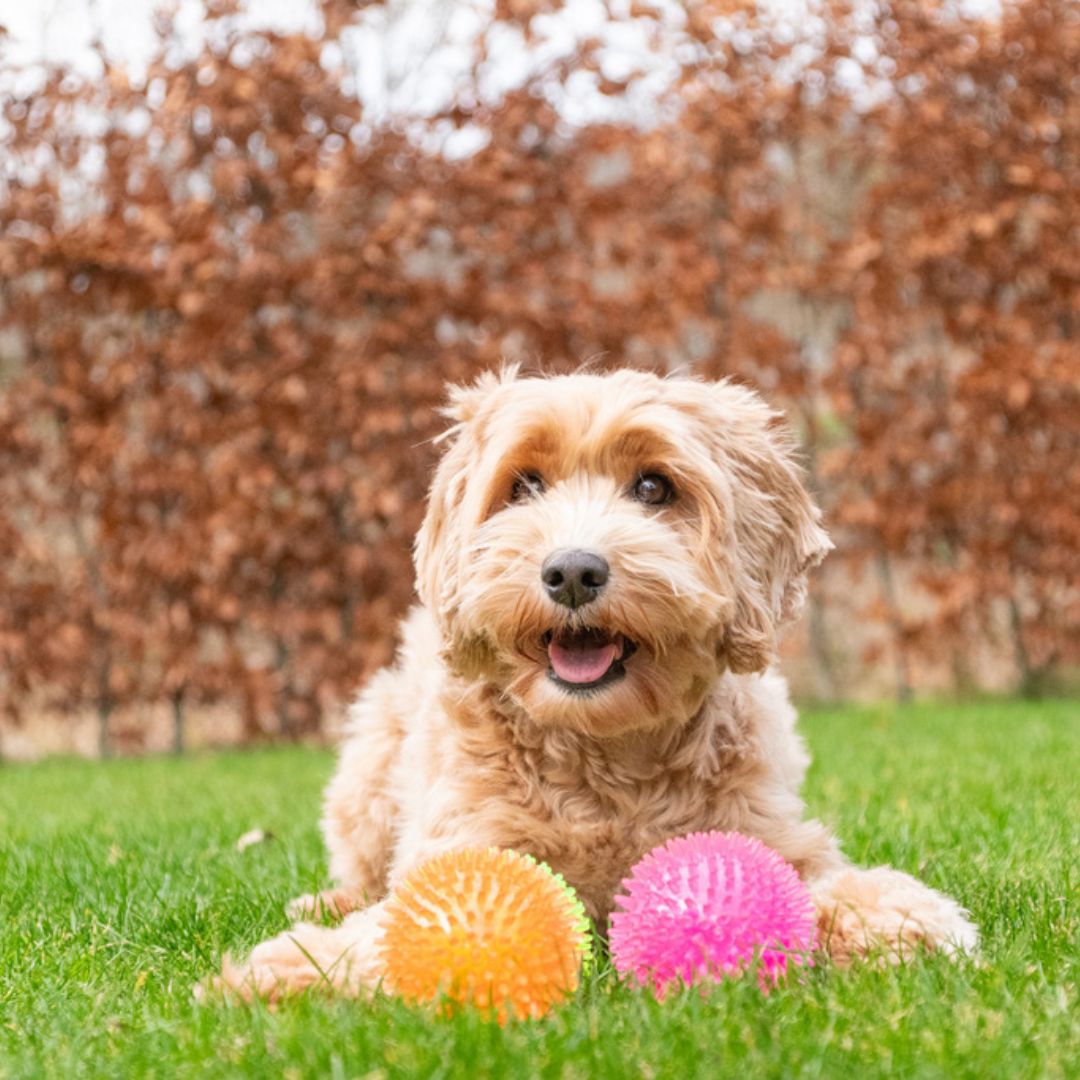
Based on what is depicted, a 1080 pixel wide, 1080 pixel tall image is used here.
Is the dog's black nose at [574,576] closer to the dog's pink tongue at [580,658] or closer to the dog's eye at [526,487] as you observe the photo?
the dog's pink tongue at [580,658]

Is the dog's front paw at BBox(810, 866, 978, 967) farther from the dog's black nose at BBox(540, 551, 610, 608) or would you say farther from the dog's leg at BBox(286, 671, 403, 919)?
the dog's leg at BBox(286, 671, 403, 919)

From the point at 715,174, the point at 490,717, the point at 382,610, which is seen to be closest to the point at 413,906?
the point at 490,717

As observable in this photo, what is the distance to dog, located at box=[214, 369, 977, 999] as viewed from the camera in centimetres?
266

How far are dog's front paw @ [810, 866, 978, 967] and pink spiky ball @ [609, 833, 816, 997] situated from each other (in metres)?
0.11

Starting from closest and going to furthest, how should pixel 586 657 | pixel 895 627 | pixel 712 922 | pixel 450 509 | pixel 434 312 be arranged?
pixel 712 922 < pixel 586 657 < pixel 450 509 < pixel 434 312 < pixel 895 627

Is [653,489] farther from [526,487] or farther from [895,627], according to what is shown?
[895,627]

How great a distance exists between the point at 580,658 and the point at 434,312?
5751mm

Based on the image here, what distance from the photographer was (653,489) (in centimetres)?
292

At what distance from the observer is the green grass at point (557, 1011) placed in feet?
6.27

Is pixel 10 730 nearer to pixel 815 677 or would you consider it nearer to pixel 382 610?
pixel 382 610

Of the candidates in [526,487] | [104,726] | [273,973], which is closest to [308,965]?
[273,973]

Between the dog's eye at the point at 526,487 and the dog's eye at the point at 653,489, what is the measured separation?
20 cm

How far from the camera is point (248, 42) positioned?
26.9 feet

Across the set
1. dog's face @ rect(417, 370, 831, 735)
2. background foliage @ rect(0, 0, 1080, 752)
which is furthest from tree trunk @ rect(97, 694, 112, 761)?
dog's face @ rect(417, 370, 831, 735)
